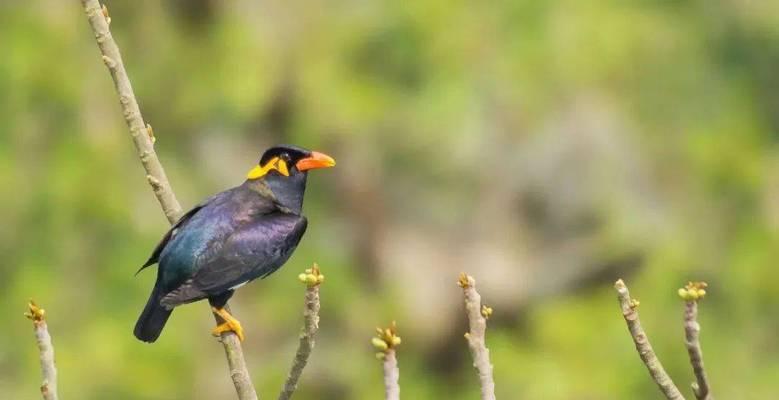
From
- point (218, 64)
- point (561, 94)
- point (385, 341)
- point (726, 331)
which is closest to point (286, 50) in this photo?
point (218, 64)

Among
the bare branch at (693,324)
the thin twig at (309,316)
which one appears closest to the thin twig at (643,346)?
the bare branch at (693,324)

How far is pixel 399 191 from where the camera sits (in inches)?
532

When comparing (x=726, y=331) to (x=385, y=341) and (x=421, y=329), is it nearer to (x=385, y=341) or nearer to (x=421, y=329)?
(x=421, y=329)

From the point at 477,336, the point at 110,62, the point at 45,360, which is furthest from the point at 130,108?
the point at 477,336

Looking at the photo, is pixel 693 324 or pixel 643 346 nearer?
pixel 693 324

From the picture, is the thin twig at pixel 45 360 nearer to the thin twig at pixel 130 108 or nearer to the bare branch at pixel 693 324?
the thin twig at pixel 130 108

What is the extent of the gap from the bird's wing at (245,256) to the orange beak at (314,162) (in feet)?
0.56

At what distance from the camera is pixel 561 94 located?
1370cm

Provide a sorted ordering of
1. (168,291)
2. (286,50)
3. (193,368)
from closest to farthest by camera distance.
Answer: (168,291) < (193,368) < (286,50)

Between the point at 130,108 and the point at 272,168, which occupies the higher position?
the point at 272,168

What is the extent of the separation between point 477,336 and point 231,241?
1.42m

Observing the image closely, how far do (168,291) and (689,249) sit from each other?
1011cm

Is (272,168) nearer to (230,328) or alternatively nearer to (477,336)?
(230,328)

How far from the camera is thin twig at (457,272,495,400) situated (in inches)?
126
